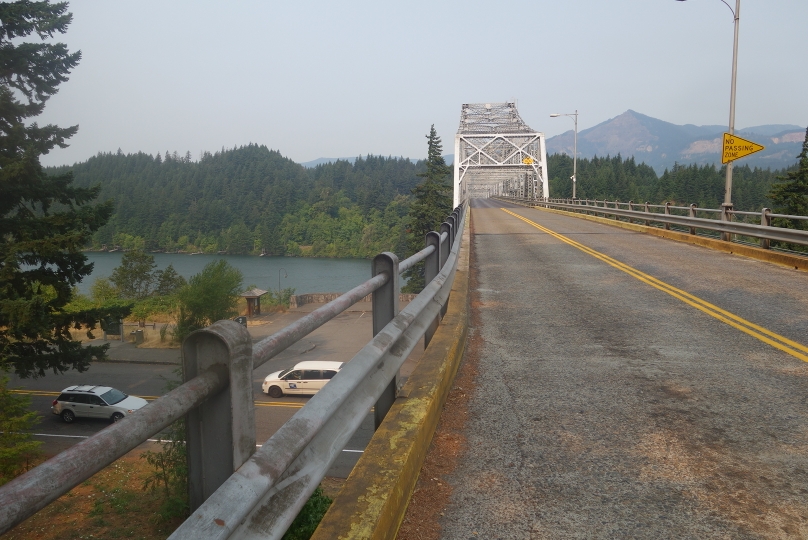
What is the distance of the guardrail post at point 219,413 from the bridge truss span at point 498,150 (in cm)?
6919

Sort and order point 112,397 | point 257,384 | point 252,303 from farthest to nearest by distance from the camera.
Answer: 1. point 252,303
2. point 257,384
3. point 112,397

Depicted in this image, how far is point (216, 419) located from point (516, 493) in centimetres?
214

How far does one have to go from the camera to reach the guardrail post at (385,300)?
4.34 m

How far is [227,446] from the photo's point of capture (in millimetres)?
2043

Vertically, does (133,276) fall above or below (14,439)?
below

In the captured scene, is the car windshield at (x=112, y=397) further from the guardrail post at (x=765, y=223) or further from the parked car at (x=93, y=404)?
the guardrail post at (x=765, y=223)

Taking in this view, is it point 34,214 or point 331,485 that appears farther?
point 34,214

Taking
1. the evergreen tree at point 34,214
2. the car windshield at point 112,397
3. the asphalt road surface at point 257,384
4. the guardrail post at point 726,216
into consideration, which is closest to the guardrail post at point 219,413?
the asphalt road surface at point 257,384

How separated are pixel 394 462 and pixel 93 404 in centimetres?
2936

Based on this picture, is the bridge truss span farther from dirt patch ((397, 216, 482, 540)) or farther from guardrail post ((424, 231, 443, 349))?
dirt patch ((397, 216, 482, 540))

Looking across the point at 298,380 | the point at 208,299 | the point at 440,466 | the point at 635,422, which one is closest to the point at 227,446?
the point at 440,466

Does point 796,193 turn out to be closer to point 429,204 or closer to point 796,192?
point 796,192

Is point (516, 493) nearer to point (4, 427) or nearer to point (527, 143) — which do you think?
point (4, 427)

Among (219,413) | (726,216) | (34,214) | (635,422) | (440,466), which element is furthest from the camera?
(34,214)
